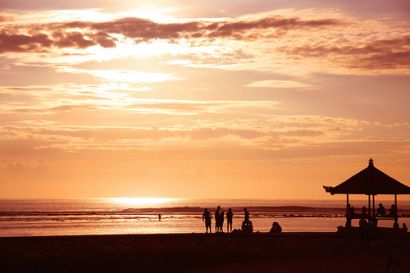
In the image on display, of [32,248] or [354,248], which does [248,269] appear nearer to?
[354,248]

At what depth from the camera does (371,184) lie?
33.2m

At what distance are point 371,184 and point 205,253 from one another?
8.48 m

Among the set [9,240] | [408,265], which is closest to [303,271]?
[408,265]

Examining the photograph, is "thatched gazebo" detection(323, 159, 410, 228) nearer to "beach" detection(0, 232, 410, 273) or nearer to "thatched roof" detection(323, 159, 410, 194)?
"thatched roof" detection(323, 159, 410, 194)

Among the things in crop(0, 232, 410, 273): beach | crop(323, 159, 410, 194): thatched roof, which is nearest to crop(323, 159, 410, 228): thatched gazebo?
crop(323, 159, 410, 194): thatched roof

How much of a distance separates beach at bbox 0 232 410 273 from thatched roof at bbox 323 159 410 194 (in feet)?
6.83

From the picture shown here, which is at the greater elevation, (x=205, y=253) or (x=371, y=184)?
(x=371, y=184)

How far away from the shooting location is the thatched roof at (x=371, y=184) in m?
33.1

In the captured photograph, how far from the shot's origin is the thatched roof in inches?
1302

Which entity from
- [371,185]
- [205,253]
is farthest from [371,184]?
[205,253]

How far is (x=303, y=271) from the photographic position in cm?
2634

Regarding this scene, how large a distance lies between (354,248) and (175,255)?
7.99 meters

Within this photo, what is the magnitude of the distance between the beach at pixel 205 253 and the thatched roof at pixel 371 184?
2.08m

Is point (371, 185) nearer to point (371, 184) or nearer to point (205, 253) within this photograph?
point (371, 184)
